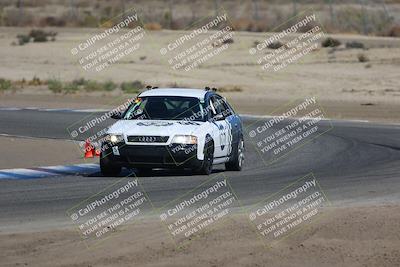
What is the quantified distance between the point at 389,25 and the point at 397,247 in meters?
53.2

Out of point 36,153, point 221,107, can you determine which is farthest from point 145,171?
point 36,153

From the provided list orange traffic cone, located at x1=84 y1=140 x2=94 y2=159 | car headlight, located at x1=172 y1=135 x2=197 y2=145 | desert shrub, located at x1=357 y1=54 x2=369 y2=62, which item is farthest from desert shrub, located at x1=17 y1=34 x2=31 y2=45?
car headlight, located at x1=172 y1=135 x2=197 y2=145

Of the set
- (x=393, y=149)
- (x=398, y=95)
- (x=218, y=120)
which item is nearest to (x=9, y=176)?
(x=218, y=120)

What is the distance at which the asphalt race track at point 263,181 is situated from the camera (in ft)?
47.7

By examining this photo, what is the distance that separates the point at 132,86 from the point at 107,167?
83.7 feet

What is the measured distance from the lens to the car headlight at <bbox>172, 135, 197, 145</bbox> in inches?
693

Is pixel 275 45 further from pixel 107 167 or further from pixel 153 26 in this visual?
pixel 107 167

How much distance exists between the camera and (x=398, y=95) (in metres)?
39.5

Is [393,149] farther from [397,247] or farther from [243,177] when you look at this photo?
[397,247]

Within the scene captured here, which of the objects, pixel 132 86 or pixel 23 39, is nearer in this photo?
pixel 132 86

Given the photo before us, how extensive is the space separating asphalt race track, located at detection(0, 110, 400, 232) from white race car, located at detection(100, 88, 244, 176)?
306mm

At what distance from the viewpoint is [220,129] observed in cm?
1878

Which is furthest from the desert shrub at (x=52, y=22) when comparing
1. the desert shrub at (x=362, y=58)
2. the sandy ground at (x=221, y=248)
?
the sandy ground at (x=221, y=248)

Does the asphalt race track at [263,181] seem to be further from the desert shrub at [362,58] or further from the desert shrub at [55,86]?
the desert shrub at [362,58]
